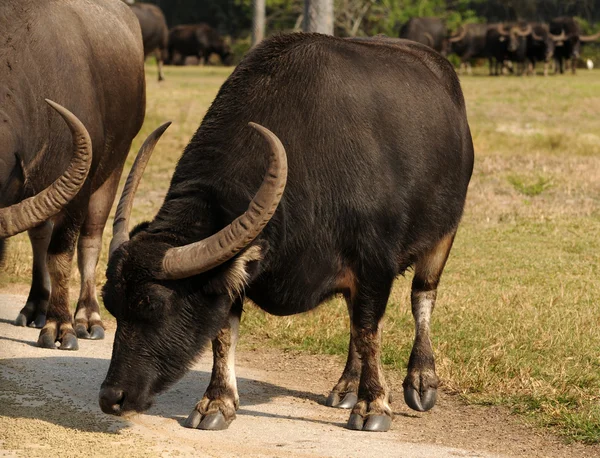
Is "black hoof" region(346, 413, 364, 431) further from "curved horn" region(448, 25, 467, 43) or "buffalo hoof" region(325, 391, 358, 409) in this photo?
"curved horn" region(448, 25, 467, 43)

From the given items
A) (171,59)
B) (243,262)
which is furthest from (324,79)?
(171,59)

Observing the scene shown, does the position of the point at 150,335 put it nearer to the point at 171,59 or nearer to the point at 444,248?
the point at 444,248

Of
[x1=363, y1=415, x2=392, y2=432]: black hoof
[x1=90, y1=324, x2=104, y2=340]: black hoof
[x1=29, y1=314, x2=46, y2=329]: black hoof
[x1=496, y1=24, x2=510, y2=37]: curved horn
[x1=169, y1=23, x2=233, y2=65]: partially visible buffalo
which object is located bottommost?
[x1=169, y1=23, x2=233, y2=65]: partially visible buffalo

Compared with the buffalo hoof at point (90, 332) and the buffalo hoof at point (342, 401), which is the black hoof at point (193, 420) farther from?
the buffalo hoof at point (90, 332)

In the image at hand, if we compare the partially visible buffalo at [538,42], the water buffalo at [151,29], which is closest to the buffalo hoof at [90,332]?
the water buffalo at [151,29]

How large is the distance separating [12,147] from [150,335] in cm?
195

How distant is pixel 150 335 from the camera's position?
5.17 meters

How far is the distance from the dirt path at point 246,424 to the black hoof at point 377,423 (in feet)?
0.14

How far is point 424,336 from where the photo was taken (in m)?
6.47

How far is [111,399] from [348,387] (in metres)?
1.70

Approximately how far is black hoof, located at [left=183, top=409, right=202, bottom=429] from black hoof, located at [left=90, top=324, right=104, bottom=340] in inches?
85.1

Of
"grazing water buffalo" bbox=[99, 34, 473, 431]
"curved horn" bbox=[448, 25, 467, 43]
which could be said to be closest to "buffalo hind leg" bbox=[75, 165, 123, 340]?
"grazing water buffalo" bbox=[99, 34, 473, 431]

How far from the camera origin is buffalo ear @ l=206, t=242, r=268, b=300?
510 centimetres

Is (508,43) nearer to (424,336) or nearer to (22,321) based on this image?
(22,321)
